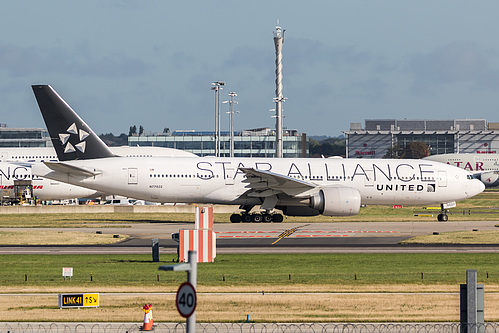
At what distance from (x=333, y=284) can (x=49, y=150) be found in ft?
268

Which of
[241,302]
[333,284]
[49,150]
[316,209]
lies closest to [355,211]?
[316,209]

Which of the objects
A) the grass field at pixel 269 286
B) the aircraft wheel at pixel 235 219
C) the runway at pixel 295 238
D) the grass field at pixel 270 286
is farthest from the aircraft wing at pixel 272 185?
the grass field at pixel 270 286

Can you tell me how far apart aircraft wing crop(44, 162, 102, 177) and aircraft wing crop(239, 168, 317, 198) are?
10680 millimetres

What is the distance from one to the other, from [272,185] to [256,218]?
394 centimetres

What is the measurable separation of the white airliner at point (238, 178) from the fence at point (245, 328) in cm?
3126

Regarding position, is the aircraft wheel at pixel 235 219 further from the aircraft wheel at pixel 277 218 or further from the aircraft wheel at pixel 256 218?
the aircraft wheel at pixel 277 218

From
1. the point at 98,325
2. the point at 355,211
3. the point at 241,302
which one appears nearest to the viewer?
the point at 98,325

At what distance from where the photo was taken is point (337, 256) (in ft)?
111

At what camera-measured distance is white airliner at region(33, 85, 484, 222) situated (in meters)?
50.7

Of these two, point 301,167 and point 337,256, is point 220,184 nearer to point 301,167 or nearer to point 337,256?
point 301,167

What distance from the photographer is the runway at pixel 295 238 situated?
36500 mm

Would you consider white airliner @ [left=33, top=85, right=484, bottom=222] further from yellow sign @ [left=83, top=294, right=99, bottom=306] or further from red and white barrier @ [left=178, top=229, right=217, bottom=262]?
yellow sign @ [left=83, top=294, right=99, bottom=306]

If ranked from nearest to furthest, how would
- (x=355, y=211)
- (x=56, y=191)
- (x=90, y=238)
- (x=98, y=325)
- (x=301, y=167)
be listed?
(x=98, y=325), (x=90, y=238), (x=355, y=211), (x=301, y=167), (x=56, y=191)

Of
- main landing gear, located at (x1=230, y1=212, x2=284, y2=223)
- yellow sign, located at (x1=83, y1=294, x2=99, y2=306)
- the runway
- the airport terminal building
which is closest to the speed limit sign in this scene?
yellow sign, located at (x1=83, y1=294, x2=99, y2=306)
